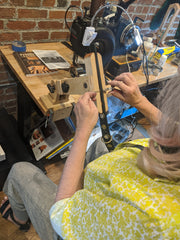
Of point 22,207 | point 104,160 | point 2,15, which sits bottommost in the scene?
point 22,207

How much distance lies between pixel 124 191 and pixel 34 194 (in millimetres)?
465

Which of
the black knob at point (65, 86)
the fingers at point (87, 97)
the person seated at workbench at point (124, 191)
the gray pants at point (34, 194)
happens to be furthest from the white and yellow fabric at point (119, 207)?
the black knob at point (65, 86)

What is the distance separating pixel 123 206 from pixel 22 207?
665 mm

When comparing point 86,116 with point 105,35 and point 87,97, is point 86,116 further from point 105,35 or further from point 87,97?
point 105,35

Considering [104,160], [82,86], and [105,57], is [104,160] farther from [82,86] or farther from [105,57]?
[105,57]

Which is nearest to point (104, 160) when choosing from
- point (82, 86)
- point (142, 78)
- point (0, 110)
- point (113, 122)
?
point (82, 86)

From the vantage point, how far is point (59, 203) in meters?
0.62

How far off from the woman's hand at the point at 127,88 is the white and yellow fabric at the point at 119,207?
1.37 ft

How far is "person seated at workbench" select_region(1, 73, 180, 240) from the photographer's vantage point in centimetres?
43

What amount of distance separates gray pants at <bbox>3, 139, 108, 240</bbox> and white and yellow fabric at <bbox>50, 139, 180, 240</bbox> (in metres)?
0.16

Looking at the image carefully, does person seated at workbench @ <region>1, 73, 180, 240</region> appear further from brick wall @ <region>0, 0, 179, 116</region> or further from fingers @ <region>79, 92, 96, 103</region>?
brick wall @ <region>0, 0, 179, 116</region>

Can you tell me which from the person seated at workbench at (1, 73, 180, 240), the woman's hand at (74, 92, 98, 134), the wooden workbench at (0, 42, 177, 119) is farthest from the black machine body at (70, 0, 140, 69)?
the person seated at workbench at (1, 73, 180, 240)

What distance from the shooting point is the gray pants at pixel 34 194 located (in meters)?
0.74

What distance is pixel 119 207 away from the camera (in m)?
0.47
